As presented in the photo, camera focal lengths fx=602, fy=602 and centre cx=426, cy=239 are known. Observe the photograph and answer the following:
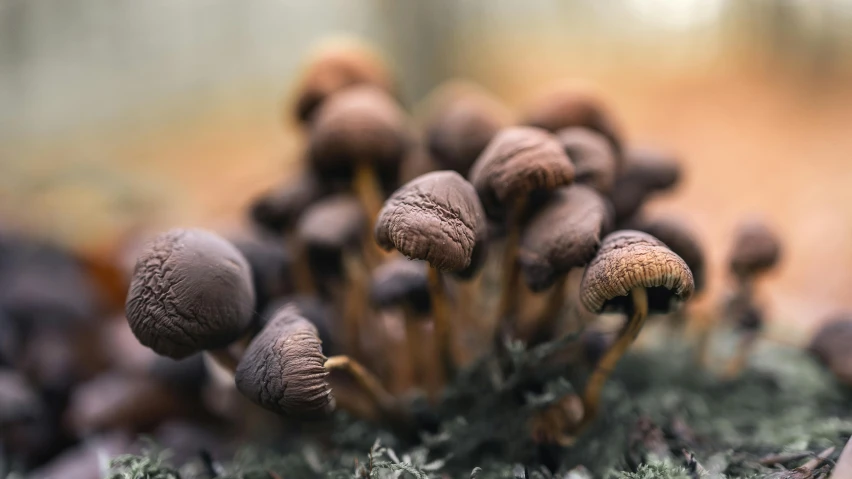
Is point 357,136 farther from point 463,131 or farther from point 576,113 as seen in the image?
point 576,113

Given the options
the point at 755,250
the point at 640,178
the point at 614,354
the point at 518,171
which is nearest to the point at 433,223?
the point at 518,171

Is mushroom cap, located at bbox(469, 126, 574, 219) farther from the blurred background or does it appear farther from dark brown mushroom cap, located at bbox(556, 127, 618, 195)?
the blurred background

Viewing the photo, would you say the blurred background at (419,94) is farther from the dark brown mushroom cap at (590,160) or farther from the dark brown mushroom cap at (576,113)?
the dark brown mushroom cap at (590,160)


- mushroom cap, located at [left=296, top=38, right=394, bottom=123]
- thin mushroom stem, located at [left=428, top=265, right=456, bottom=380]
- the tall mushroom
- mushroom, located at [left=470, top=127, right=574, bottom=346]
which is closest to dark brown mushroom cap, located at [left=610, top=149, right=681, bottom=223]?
mushroom, located at [left=470, top=127, right=574, bottom=346]

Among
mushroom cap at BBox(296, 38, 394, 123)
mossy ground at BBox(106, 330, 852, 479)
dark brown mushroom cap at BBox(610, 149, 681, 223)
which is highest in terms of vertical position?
mushroom cap at BBox(296, 38, 394, 123)

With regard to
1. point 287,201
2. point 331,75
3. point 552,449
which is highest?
point 331,75

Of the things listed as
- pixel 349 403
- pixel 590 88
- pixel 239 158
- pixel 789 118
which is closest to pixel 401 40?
pixel 239 158

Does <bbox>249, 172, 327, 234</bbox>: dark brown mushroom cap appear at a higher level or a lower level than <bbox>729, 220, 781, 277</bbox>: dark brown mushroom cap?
higher
